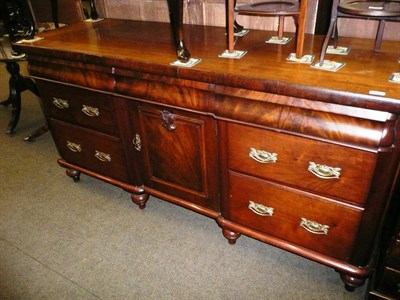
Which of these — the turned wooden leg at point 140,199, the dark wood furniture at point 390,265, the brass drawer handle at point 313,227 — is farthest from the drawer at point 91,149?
the dark wood furniture at point 390,265

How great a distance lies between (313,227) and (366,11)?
0.78 metres

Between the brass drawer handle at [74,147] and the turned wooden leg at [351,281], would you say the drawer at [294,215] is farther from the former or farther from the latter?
the brass drawer handle at [74,147]

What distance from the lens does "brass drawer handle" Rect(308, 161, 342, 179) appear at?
108 cm

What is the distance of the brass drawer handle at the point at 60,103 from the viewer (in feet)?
5.60

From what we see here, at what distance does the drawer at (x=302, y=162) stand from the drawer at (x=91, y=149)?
709 millimetres

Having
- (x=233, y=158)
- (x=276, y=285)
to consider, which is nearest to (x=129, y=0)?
(x=233, y=158)

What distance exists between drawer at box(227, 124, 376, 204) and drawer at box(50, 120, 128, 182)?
709 mm

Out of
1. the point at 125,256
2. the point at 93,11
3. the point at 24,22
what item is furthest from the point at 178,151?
the point at 24,22

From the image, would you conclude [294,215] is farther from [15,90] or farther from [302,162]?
[15,90]

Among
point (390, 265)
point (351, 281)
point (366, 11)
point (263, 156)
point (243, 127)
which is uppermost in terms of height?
point (366, 11)

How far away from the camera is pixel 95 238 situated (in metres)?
1.71

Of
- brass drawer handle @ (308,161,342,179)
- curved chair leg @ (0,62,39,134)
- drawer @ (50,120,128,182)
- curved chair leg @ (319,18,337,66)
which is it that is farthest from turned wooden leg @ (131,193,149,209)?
curved chair leg @ (0,62,39,134)

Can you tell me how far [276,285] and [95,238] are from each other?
943mm

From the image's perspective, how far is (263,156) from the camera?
121 cm
